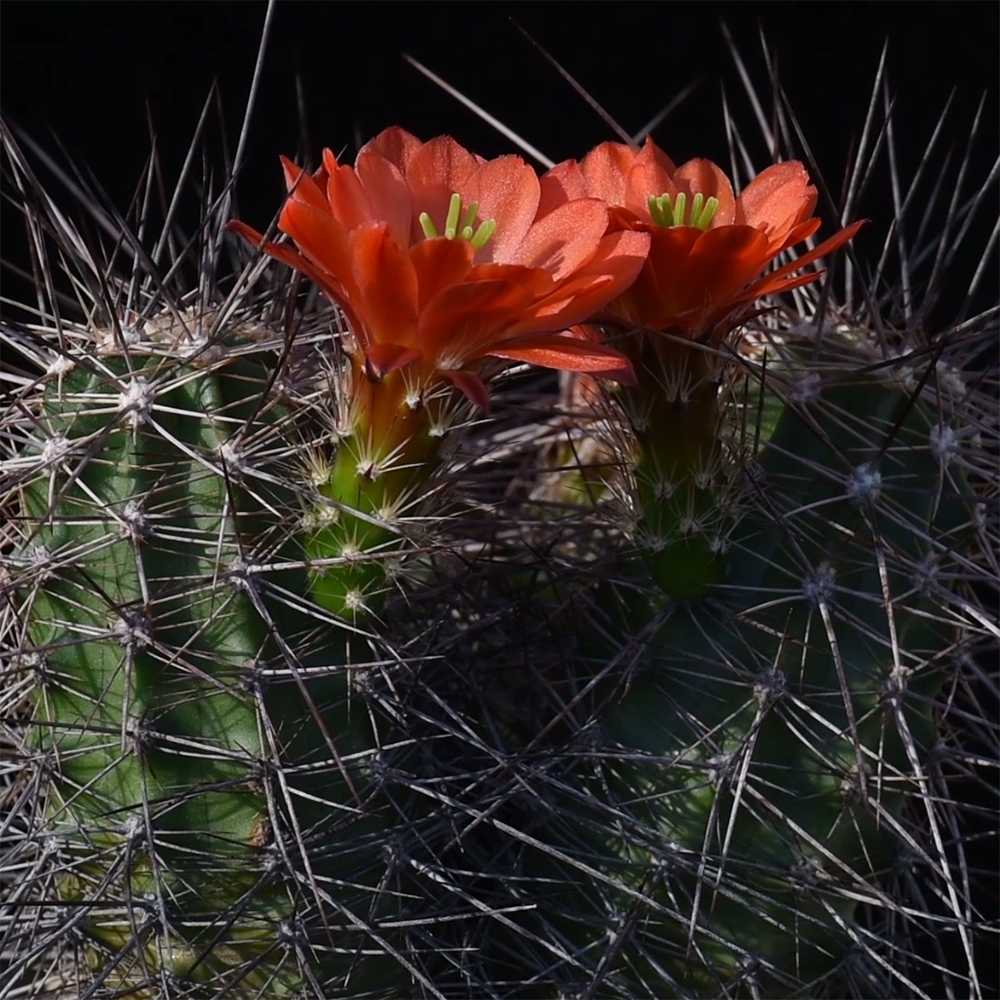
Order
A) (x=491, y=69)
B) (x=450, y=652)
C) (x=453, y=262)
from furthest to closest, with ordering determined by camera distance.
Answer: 1. (x=491, y=69)
2. (x=450, y=652)
3. (x=453, y=262)

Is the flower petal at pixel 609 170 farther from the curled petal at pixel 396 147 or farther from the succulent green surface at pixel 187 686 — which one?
the succulent green surface at pixel 187 686

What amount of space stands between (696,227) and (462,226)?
12cm

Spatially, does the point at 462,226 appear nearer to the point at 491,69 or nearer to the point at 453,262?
the point at 453,262

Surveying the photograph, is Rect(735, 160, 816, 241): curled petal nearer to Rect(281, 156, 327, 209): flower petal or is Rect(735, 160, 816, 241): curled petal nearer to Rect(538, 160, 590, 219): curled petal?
Rect(538, 160, 590, 219): curled petal

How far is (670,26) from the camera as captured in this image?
63.4 inches

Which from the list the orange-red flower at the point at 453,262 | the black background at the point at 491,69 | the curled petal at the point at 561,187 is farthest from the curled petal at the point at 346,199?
the black background at the point at 491,69

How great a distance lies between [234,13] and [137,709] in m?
1.01

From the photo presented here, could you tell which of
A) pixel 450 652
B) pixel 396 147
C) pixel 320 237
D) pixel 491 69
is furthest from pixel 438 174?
pixel 491 69

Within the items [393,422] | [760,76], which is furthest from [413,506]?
[760,76]

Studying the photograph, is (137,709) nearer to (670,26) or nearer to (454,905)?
(454,905)

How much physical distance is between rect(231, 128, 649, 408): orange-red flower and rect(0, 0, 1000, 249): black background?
84 centimetres

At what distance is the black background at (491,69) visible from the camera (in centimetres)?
154

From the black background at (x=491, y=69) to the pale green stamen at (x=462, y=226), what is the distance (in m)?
0.84

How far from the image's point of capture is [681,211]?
77 centimetres
